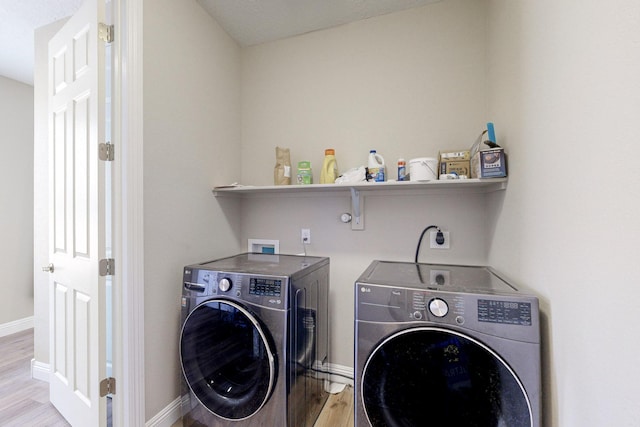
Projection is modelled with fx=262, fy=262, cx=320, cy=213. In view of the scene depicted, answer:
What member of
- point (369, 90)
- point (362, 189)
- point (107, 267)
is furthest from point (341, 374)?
point (369, 90)

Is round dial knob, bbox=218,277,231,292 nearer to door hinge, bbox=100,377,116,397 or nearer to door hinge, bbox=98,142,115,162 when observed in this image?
door hinge, bbox=100,377,116,397

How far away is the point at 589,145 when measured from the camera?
668 mm

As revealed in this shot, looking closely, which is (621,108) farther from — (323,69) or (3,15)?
(3,15)

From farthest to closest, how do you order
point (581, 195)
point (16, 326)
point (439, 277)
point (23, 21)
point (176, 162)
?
point (16, 326) → point (23, 21) → point (176, 162) → point (439, 277) → point (581, 195)

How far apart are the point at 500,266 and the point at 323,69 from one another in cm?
172

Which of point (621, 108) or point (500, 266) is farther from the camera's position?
point (500, 266)

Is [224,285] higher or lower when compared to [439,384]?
higher

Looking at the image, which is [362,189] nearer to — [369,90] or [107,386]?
[369,90]

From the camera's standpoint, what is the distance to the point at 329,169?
5.81ft

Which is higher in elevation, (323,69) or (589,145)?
(323,69)

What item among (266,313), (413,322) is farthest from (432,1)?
(266,313)

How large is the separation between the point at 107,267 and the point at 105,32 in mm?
1163

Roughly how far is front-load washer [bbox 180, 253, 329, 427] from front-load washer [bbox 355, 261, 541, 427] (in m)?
0.35

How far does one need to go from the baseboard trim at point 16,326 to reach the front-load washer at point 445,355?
3.62m
